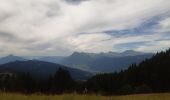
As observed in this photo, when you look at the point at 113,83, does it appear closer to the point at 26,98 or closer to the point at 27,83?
the point at 27,83

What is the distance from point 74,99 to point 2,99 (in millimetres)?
2408

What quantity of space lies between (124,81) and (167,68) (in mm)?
14836

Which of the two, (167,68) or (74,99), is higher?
(167,68)

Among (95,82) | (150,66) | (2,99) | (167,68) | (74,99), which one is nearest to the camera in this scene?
(2,99)

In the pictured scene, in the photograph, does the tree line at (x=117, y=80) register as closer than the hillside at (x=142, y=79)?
Yes

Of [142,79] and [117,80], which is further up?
[142,79]

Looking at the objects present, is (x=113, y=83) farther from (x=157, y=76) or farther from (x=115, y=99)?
(x=115, y=99)

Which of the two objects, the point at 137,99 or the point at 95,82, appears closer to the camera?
the point at 137,99

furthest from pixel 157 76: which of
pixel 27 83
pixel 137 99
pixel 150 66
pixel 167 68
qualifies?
pixel 137 99

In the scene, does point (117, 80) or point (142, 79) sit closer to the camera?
point (117, 80)

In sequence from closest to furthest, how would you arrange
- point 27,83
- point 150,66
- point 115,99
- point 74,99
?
point 74,99 < point 115,99 < point 27,83 < point 150,66

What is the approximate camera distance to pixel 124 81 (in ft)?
328

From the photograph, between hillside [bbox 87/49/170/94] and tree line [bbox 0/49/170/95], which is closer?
tree line [bbox 0/49/170/95]

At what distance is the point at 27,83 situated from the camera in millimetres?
70062
